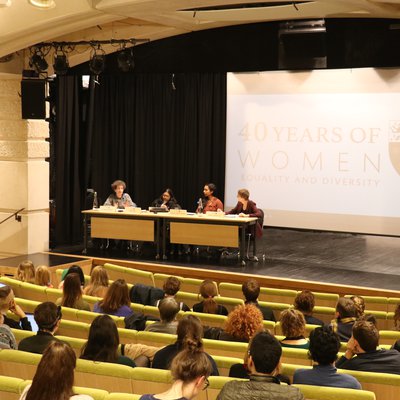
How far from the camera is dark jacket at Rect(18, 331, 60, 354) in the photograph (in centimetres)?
456

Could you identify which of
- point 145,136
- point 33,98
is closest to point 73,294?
point 33,98

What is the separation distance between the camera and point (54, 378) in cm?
275

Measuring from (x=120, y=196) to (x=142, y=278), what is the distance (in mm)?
3186

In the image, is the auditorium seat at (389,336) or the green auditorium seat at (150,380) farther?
the auditorium seat at (389,336)

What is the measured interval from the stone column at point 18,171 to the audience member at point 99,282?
4.97 meters

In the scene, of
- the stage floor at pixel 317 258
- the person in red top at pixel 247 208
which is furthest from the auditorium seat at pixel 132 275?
the person in red top at pixel 247 208

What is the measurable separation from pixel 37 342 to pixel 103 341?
58cm

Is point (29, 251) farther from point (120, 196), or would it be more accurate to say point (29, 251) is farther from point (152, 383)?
point (152, 383)

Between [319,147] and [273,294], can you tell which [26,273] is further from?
[319,147]

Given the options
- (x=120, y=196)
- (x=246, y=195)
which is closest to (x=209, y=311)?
(x=246, y=195)

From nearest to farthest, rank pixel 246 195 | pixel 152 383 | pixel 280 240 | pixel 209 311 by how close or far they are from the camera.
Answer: pixel 152 383 → pixel 209 311 → pixel 246 195 → pixel 280 240

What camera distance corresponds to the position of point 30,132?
11562 millimetres

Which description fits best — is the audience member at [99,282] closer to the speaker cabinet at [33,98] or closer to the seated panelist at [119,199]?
Result: the seated panelist at [119,199]

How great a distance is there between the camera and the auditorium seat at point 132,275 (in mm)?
8602
